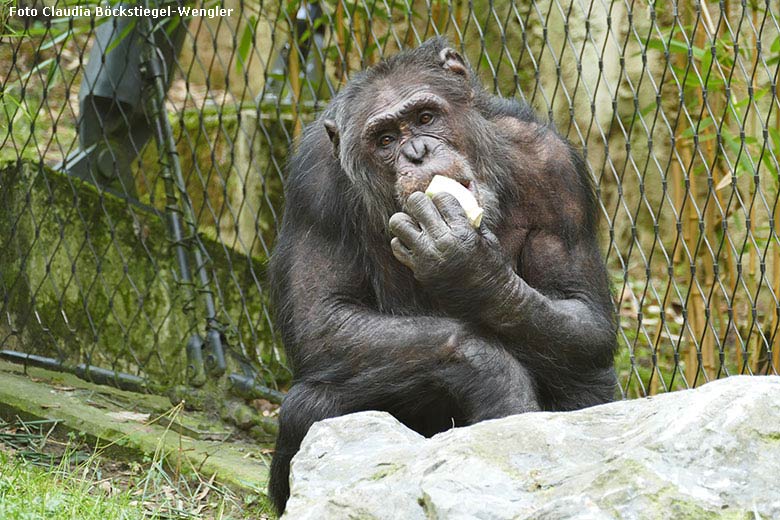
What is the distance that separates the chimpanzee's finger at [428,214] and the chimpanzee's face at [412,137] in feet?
→ 0.70

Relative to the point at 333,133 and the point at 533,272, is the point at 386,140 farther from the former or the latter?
the point at 533,272

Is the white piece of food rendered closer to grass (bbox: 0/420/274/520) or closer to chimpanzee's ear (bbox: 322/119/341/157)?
chimpanzee's ear (bbox: 322/119/341/157)

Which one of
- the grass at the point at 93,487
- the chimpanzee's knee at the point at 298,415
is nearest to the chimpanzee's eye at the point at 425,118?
the chimpanzee's knee at the point at 298,415

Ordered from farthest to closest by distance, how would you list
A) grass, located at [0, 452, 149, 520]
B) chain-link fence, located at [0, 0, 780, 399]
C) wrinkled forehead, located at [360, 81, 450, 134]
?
1. chain-link fence, located at [0, 0, 780, 399]
2. wrinkled forehead, located at [360, 81, 450, 134]
3. grass, located at [0, 452, 149, 520]

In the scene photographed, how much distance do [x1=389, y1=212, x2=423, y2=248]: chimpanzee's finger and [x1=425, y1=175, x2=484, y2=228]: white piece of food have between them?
0.45 ft

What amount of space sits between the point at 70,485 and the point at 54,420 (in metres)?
1.23

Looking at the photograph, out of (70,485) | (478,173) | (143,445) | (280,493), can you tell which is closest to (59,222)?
(143,445)

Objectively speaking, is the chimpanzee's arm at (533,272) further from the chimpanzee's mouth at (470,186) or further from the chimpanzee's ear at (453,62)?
the chimpanzee's ear at (453,62)

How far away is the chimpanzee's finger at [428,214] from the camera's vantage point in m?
4.56

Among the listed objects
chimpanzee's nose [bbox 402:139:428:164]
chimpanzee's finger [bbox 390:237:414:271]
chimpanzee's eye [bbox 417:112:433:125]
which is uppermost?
chimpanzee's eye [bbox 417:112:433:125]

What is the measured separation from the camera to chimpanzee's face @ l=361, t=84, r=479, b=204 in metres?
4.81

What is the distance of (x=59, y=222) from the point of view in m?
8.00

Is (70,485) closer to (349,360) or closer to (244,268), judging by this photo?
(349,360)

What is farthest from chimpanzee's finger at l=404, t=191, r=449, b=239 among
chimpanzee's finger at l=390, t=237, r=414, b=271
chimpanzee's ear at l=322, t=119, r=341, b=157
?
chimpanzee's ear at l=322, t=119, r=341, b=157
